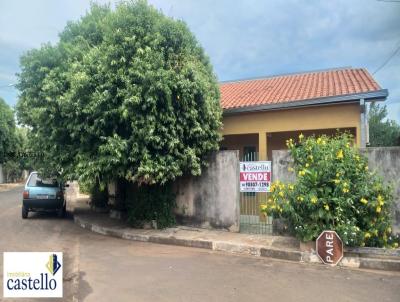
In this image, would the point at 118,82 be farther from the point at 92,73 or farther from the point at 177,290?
the point at 177,290

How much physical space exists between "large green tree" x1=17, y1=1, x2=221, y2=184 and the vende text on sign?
112 centimetres

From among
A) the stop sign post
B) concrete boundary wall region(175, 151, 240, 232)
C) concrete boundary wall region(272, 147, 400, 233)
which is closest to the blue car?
concrete boundary wall region(175, 151, 240, 232)

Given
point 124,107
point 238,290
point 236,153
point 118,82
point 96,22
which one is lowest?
point 238,290

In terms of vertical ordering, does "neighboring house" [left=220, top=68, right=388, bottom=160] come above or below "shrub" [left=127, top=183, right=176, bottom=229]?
above

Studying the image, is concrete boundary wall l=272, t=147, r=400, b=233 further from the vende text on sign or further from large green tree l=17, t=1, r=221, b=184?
large green tree l=17, t=1, r=221, b=184

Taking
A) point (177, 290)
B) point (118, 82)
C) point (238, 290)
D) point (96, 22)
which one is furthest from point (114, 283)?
point (96, 22)

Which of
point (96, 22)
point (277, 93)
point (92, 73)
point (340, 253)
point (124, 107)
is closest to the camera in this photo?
point (340, 253)

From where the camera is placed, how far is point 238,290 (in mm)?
5637

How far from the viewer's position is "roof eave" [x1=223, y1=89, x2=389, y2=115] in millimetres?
10095

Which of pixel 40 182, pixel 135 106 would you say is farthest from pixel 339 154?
pixel 40 182

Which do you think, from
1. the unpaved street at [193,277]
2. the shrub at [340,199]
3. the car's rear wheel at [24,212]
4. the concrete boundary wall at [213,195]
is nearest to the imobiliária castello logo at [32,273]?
the unpaved street at [193,277]

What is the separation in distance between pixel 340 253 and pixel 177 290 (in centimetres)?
331

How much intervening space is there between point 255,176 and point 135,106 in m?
3.40

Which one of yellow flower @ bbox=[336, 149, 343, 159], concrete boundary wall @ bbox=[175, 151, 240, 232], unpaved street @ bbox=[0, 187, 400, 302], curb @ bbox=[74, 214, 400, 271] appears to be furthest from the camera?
concrete boundary wall @ bbox=[175, 151, 240, 232]
